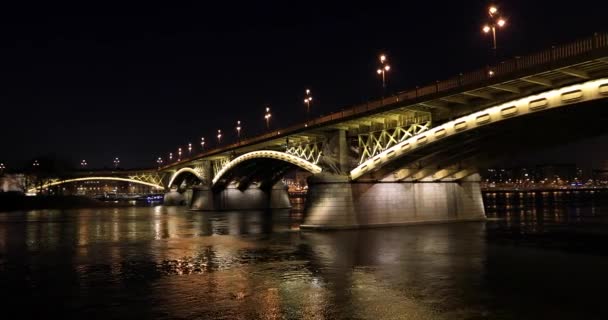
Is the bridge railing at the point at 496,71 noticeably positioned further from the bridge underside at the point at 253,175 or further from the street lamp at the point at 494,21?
the bridge underside at the point at 253,175

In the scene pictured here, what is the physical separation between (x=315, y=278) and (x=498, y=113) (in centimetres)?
1524

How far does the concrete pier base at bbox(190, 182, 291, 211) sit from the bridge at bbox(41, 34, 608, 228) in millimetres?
27132

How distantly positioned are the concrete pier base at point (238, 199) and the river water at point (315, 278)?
51023 mm

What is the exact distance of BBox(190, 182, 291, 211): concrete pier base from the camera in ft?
272

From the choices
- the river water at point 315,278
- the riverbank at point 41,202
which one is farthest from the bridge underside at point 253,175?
the river water at point 315,278

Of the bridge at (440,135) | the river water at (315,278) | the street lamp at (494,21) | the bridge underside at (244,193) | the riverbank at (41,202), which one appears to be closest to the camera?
the river water at (315,278)

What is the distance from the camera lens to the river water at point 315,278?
42.0 ft

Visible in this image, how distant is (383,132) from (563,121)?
11923mm

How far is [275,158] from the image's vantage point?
54812 mm

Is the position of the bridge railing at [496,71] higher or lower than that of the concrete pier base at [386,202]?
higher

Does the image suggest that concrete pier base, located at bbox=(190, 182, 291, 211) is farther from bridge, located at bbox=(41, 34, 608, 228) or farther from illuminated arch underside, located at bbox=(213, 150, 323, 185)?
bridge, located at bbox=(41, 34, 608, 228)

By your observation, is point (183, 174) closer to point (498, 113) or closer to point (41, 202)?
point (41, 202)

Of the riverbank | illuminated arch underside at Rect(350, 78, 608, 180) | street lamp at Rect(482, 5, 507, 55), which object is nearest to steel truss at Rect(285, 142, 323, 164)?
illuminated arch underside at Rect(350, 78, 608, 180)

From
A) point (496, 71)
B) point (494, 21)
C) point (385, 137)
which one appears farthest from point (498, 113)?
point (385, 137)
